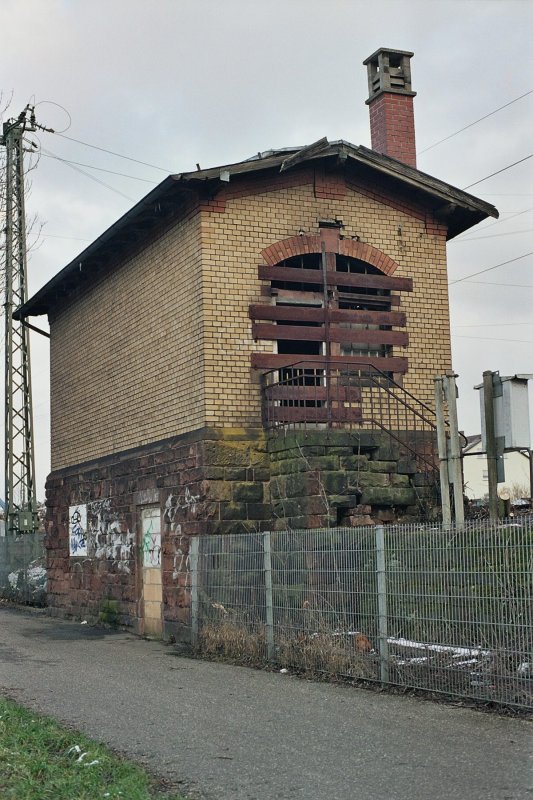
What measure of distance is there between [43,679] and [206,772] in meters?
5.19

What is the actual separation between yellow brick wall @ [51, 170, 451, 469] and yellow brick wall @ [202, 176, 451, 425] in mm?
16

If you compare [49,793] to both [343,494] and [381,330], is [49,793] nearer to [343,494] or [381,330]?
[343,494]

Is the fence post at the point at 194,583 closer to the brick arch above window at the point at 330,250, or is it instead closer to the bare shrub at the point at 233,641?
the bare shrub at the point at 233,641

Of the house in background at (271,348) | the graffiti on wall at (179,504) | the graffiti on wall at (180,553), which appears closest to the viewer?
the house in background at (271,348)

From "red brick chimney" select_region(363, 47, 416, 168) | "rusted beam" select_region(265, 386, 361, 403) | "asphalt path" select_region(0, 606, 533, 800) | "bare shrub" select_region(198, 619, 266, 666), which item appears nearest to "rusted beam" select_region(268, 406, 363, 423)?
"rusted beam" select_region(265, 386, 361, 403)

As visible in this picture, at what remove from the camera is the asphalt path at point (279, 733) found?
6.67m

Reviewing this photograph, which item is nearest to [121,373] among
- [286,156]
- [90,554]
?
[90,554]

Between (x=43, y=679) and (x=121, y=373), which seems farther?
(x=121, y=373)

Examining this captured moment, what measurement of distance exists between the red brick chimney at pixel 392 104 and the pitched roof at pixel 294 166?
186 cm

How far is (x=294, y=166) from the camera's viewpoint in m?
16.5

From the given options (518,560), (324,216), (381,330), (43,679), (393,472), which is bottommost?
(43,679)

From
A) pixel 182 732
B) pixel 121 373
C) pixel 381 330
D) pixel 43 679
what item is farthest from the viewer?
pixel 121 373

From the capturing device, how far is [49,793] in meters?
6.45

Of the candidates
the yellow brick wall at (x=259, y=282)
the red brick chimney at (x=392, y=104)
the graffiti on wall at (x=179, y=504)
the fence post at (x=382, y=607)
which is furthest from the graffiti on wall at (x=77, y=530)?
the fence post at (x=382, y=607)
